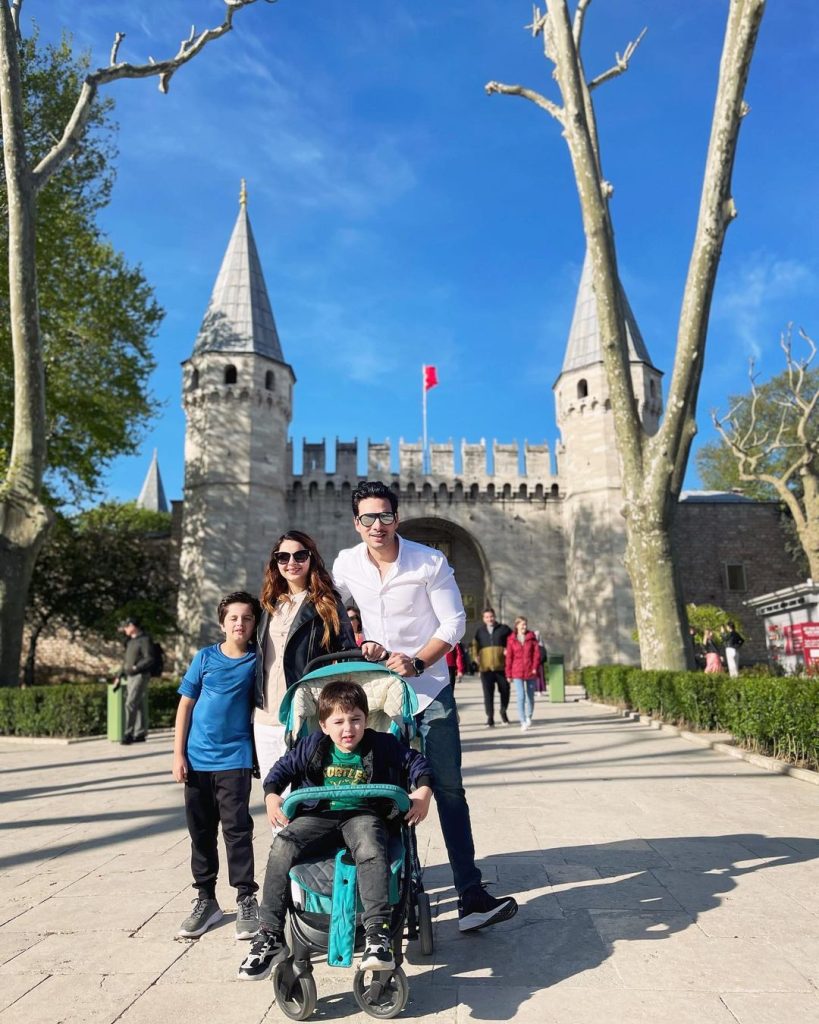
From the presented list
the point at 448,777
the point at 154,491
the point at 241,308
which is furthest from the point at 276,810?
the point at 154,491

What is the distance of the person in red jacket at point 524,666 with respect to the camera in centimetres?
1027

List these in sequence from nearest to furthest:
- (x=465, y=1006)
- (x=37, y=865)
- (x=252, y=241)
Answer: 1. (x=465, y=1006)
2. (x=37, y=865)
3. (x=252, y=241)

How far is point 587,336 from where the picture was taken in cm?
2855

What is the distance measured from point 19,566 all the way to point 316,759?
10.9 meters

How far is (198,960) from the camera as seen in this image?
272 centimetres

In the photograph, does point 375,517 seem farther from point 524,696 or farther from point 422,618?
point 524,696

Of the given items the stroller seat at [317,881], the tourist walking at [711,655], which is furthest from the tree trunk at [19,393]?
the tourist walking at [711,655]

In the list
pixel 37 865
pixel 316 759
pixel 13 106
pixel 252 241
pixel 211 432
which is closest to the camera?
pixel 316 759

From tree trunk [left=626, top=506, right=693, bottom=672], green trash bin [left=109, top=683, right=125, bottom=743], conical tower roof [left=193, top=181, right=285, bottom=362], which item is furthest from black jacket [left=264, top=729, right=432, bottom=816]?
conical tower roof [left=193, top=181, right=285, bottom=362]

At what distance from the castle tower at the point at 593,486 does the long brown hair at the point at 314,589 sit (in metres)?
23.1

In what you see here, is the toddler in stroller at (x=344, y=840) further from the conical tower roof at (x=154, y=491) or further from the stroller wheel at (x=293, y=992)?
the conical tower roof at (x=154, y=491)

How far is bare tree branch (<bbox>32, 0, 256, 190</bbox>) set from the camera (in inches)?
460

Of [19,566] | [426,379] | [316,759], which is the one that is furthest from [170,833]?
[426,379]

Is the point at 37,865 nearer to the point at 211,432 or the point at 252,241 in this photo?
the point at 211,432
